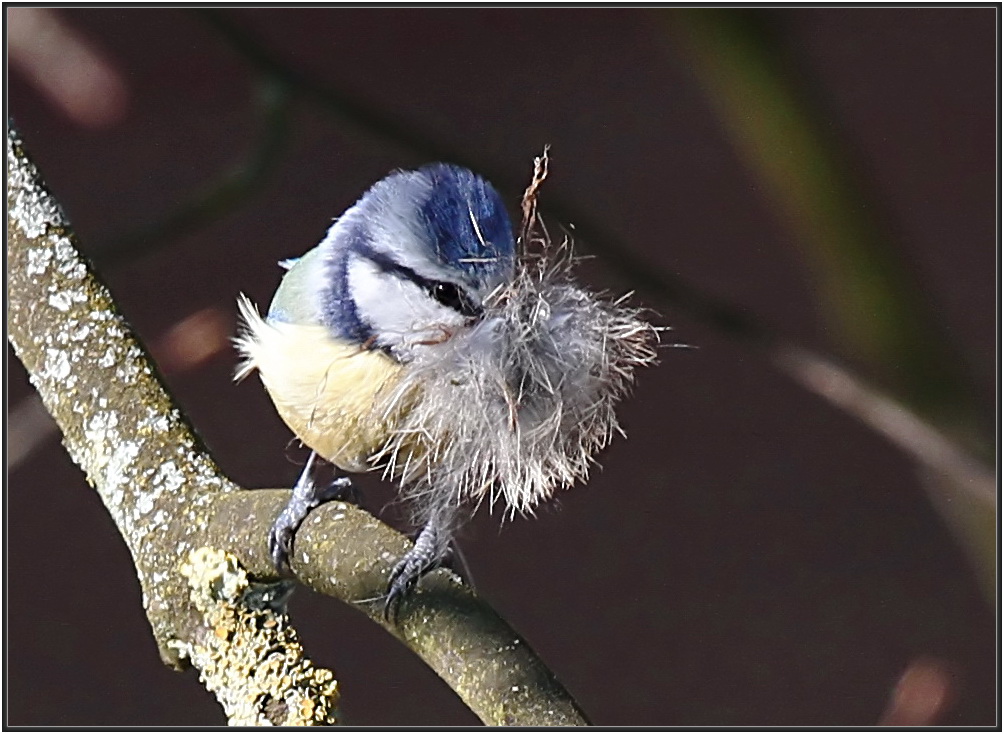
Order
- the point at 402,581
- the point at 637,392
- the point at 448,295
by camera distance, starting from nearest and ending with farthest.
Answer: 1. the point at 402,581
2. the point at 448,295
3. the point at 637,392

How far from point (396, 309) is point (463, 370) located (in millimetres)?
140

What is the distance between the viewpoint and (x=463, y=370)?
2.77 ft

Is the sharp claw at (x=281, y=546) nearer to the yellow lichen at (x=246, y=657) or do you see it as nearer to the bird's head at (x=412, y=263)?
the yellow lichen at (x=246, y=657)

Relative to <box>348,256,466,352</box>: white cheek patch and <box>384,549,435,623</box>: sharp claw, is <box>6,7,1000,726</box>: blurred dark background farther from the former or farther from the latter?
<box>384,549,435,623</box>: sharp claw

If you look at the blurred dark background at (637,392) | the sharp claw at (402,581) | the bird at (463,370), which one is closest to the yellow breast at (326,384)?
the bird at (463,370)

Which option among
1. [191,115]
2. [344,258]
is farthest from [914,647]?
[344,258]

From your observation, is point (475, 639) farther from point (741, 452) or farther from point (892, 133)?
point (892, 133)

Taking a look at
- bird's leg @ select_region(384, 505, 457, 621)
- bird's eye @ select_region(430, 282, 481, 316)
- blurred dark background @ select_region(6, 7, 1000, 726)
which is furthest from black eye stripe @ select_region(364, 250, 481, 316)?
blurred dark background @ select_region(6, 7, 1000, 726)

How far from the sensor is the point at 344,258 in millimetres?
1102

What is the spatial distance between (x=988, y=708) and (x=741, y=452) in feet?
2.92

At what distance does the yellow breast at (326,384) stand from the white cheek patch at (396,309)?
0.02 metres

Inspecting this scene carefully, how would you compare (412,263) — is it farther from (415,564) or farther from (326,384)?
(415,564)

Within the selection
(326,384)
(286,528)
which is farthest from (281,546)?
(326,384)

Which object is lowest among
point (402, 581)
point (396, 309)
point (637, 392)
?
point (637, 392)
